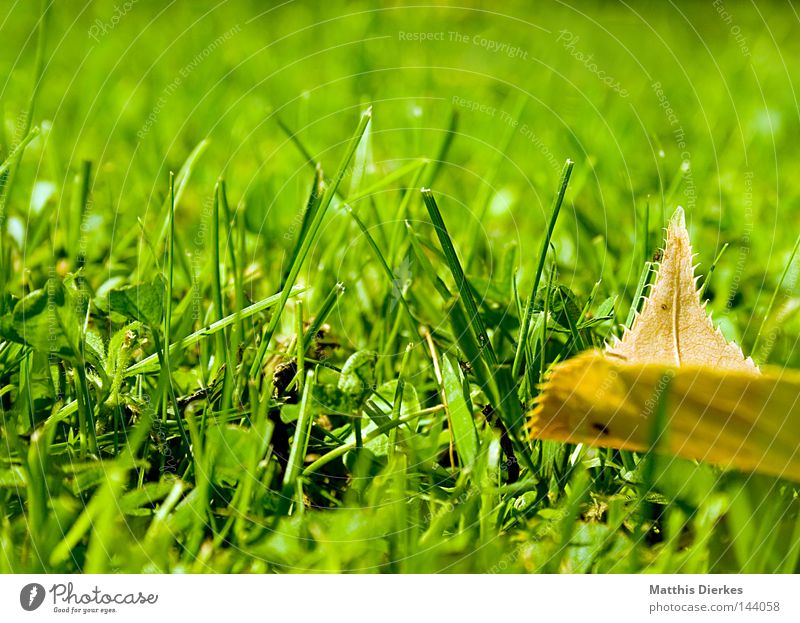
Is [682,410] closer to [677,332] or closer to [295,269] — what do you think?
[677,332]

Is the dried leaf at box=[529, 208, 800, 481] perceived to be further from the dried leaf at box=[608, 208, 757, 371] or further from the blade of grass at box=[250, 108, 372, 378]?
the blade of grass at box=[250, 108, 372, 378]

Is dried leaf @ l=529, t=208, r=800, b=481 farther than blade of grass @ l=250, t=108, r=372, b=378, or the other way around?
blade of grass @ l=250, t=108, r=372, b=378

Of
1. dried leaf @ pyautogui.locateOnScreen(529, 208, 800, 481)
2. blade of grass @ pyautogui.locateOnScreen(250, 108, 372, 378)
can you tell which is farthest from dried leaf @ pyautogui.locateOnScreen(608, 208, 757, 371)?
blade of grass @ pyautogui.locateOnScreen(250, 108, 372, 378)

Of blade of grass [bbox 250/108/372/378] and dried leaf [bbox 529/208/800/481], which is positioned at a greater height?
blade of grass [bbox 250/108/372/378]

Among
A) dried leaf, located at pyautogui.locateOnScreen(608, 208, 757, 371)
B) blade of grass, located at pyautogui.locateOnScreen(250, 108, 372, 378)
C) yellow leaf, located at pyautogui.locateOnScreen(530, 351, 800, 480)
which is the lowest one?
yellow leaf, located at pyautogui.locateOnScreen(530, 351, 800, 480)

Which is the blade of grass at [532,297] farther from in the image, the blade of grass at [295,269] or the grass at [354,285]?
the blade of grass at [295,269]

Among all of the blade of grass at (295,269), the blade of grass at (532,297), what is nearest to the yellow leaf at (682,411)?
the blade of grass at (532,297)
